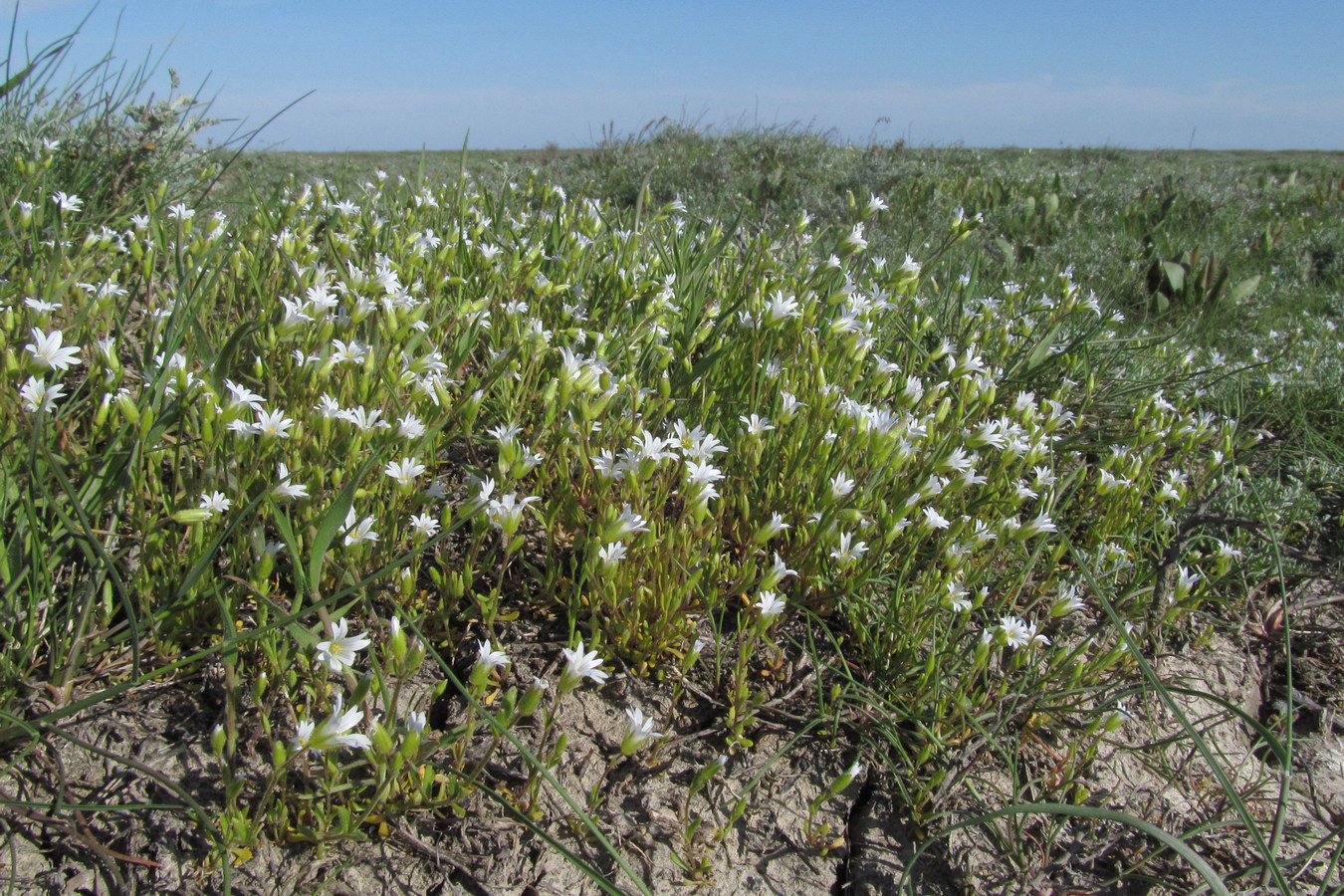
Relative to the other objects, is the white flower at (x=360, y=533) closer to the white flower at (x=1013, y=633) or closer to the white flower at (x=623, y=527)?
the white flower at (x=623, y=527)

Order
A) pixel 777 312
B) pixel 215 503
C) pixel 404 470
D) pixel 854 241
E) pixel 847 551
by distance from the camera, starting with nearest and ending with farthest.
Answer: pixel 215 503, pixel 404 470, pixel 847 551, pixel 777 312, pixel 854 241

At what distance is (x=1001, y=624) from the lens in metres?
1.92

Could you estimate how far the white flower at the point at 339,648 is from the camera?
1418mm

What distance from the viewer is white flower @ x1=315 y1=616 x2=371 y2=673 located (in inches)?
55.8

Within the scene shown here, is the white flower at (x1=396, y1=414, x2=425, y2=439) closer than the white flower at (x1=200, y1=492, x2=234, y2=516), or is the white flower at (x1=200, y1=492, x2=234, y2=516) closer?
the white flower at (x1=200, y1=492, x2=234, y2=516)

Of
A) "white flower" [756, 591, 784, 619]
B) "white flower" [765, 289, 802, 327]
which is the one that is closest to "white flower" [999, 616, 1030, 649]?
"white flower" [756, 591, 784, 619]

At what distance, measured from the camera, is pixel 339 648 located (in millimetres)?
1503

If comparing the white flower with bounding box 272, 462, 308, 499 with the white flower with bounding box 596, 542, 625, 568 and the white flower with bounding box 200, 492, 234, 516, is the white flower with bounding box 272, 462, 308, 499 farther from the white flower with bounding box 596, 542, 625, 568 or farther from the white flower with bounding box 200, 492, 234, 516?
the white flower with bounding box 596, 542, 625, 568

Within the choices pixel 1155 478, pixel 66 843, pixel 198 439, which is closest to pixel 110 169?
pixel 198 439

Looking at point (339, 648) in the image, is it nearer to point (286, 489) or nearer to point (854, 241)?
point (286, 489)

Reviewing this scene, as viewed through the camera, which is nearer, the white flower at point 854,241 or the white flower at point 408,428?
the white flower at point 408,428

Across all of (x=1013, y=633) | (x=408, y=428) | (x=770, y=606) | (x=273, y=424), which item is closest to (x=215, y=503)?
(x=273, y=424)

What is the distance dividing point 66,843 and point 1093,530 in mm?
2706

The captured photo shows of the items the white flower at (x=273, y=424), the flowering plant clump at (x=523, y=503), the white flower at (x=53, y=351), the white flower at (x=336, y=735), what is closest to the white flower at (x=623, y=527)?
the flowering plant clump at (x=523, y=503)
